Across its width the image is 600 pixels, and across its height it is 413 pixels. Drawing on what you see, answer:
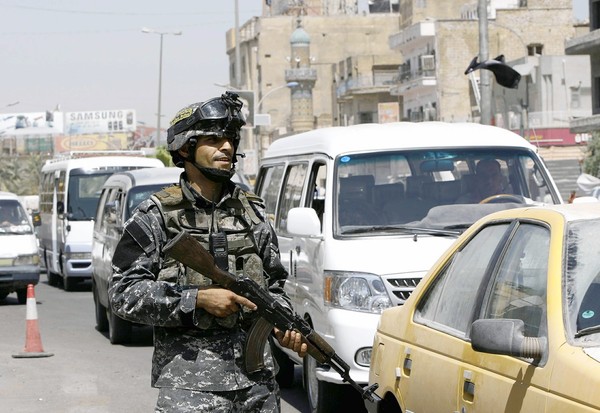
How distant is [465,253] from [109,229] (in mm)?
11812

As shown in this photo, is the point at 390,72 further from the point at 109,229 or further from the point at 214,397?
the point at 214,397

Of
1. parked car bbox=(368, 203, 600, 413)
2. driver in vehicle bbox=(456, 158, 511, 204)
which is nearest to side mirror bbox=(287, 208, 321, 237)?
driver in vehicle bbox=(456, 158, 511, 204)

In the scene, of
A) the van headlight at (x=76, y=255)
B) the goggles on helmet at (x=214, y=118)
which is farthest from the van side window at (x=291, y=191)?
the van headlight at (x=76, y=255)

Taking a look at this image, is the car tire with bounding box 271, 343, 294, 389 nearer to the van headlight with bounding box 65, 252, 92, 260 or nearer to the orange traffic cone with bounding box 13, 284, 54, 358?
the orange traffic cone with bounding box 13, 284, 54, 358

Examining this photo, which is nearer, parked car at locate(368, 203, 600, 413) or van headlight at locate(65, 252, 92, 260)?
parked car at locate(368, 203, 600, 413)

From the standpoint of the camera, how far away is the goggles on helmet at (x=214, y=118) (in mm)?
5660

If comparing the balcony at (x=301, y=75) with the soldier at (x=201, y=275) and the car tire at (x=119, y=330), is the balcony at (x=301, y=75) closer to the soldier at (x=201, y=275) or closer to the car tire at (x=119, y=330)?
the car tire at (x=119, y=330)

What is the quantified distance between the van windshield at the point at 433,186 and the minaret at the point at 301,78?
11611cm

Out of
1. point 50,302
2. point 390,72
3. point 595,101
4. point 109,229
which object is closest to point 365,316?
point 109,229

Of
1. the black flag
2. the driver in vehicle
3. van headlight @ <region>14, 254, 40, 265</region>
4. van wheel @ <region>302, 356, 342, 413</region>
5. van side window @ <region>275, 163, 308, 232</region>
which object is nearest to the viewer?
van wheel @ <region>302, 356, 342, 413</region>

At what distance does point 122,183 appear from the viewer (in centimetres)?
1830

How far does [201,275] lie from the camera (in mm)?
5574

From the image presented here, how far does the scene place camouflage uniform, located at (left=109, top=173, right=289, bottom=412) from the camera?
550cm

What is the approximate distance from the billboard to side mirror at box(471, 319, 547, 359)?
14327 cm
